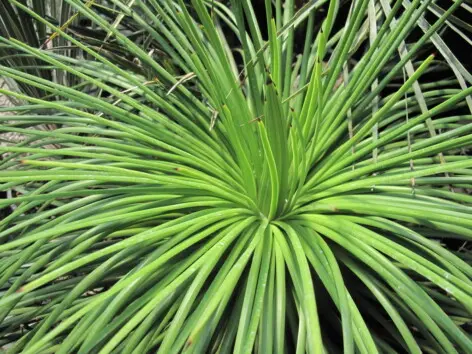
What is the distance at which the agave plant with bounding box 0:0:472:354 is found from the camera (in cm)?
72

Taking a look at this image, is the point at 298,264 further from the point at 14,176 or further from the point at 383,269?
the point at 14,176

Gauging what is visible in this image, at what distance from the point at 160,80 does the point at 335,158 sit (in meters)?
0.42

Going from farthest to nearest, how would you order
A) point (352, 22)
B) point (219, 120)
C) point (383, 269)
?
1. point (219, 120)
2. point (352, 22)
3. point (383, 269)

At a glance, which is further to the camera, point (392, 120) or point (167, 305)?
point (392, 120)

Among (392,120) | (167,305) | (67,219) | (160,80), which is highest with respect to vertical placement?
(160,80)

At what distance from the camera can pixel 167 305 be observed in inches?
31.8

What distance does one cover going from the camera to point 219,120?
3.41ft

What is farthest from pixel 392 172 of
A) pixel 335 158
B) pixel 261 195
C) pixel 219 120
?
pixel 219 120

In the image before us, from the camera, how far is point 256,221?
0.90 m

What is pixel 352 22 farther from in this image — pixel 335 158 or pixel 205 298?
pixel 205 298

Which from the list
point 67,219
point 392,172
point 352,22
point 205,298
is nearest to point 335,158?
point 392,172

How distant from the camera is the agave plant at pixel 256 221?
72 cm

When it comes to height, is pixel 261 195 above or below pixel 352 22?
below

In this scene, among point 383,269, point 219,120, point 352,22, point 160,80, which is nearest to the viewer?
point 383,269
